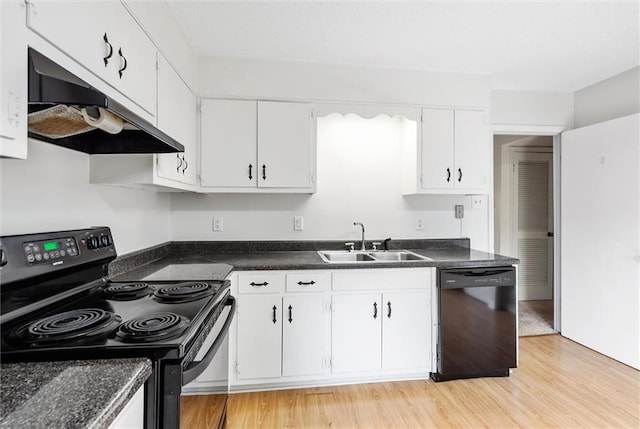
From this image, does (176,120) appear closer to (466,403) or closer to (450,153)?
(450,153)

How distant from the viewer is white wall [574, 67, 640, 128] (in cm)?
272

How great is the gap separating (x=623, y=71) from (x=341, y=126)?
8.21ft

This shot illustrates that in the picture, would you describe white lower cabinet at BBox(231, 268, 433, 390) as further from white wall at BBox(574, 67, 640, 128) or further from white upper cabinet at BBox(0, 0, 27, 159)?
white wall at BBox(574, 67, 640, 128)

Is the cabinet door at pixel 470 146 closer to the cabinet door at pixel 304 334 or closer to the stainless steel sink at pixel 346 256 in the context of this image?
the stainless steel sink at pixel 346 256

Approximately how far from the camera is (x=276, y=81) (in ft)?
8.20

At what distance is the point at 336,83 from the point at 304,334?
6.36ft

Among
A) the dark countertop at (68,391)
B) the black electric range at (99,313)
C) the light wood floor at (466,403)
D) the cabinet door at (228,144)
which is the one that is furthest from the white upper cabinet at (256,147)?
the dark countertop at (68,391)

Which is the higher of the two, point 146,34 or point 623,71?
point 623,71

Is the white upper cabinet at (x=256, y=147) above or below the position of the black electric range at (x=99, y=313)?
above

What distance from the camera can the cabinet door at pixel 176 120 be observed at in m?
1.73

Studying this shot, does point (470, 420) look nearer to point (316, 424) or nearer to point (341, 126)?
point (316, 424)

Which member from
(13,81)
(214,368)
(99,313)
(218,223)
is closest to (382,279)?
(214,368)

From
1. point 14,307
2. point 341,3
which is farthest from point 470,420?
point 341,3

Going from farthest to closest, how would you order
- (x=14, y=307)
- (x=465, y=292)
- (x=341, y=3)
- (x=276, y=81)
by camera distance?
(x=276, y=81) < (x=465, y=292) < (x=341, y=3) < (x=14, y=307)
